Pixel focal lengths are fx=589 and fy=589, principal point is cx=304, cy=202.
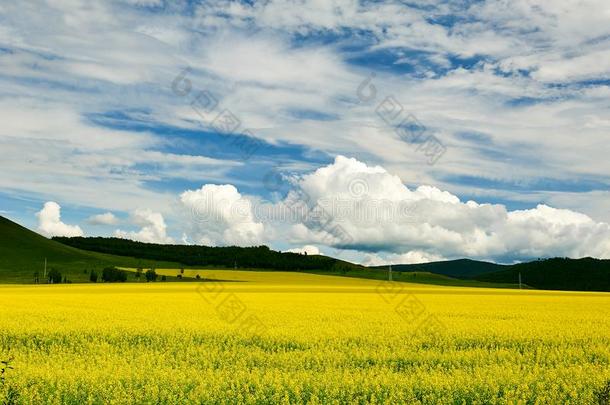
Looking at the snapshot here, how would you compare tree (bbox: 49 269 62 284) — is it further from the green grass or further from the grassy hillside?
the grassy hillside

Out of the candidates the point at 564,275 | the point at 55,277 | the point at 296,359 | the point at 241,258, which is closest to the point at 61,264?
the point at 55,277

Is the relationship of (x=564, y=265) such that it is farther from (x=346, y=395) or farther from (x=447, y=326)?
(x=346, y=395)

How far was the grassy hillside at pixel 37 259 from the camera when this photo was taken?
405 feet

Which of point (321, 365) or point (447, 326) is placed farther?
point (447, 326)

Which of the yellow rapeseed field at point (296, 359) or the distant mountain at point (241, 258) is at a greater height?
the distant mountain at point (241, 258)

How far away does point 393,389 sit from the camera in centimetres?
1268

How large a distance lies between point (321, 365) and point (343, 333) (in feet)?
18.7

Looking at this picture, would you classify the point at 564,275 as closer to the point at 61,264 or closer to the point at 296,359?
the point at 61,264

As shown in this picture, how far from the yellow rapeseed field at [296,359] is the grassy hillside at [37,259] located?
96.6m

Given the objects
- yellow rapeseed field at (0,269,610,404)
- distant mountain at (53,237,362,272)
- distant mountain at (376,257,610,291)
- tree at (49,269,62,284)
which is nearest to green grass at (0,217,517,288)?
tree at (49,269,62,284)

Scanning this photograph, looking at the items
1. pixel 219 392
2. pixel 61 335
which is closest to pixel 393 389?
pixel 219 392

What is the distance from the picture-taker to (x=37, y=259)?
14988 centimetres

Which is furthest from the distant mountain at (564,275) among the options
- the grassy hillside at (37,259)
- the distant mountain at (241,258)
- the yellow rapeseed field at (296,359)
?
the yellow rapeseed field at (296,359)

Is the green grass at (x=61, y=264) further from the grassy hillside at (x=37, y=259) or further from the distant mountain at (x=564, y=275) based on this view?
the distant mountain at (x=564, y=275)
